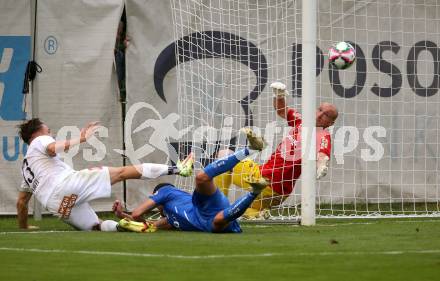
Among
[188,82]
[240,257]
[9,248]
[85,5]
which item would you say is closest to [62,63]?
[85,5]

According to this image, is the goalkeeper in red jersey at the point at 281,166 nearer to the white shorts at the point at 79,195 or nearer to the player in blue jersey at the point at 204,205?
the player in blue jersey at the point at 204,205

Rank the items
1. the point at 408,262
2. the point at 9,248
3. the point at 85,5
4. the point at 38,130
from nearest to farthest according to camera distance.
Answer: the point at 408,262 < the point at 9,248 < the point at 38,130 < the point at 85,5

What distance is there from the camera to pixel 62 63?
16891 mm

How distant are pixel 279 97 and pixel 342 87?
141 inches

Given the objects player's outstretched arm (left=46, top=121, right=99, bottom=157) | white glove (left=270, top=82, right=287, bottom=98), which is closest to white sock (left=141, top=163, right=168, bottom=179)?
player's outstretched arm (left=46, top=121, right=99, bottom=157)

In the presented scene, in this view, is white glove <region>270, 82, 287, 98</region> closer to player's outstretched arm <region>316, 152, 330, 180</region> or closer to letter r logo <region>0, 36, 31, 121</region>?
player's outstretched arm <region>316, 152, 330, 180</region>

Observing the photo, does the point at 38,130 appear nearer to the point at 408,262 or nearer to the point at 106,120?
the point at 106,120

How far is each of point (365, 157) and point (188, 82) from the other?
3.48m

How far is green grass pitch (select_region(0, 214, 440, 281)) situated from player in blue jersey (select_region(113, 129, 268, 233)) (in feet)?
0.79

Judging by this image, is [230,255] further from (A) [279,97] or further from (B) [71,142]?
(A) [279,97]

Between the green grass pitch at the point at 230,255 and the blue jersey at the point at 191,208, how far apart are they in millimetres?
241

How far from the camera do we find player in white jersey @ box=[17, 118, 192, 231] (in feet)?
41.4

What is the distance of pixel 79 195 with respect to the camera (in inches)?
498

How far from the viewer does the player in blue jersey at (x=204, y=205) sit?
11555mm
